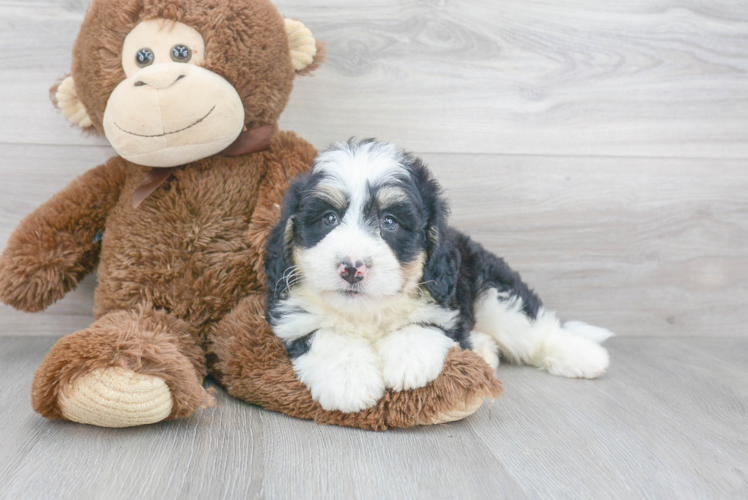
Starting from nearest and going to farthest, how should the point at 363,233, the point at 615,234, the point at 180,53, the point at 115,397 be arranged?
1. the point at 115,397
2. the point at 363,233
3. the point at 180,53
4. the point at 615,234

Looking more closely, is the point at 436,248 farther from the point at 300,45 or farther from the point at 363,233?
the point at 300,45

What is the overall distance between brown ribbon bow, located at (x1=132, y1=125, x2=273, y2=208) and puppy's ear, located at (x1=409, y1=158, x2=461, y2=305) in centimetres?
50

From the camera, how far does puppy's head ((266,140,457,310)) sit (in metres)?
1.43

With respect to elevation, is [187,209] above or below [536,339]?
above

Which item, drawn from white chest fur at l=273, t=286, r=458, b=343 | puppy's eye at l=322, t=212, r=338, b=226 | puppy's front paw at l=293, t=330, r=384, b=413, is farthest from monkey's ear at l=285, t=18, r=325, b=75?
puppy's front paw at l=293, t=330, r=384, b=413

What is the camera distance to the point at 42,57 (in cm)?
212

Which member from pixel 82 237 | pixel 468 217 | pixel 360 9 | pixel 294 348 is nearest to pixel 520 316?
pixel 468 217

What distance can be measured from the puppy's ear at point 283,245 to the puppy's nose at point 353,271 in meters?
0.25

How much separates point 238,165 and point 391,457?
992mm

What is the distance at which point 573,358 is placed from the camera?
6.57 feet

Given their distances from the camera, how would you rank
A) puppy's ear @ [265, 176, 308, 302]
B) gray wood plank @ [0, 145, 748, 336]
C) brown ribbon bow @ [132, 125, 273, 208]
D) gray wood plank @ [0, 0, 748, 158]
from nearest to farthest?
puppy's ear @ [265, 176, 308, 302]
brown ribbon bow @ [132, 125, 273, 208]
gray wood plank @ [0, 0, 748, 158]
gray wood plank @ [0, 145, 748, 336]

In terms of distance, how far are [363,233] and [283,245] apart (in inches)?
9.6

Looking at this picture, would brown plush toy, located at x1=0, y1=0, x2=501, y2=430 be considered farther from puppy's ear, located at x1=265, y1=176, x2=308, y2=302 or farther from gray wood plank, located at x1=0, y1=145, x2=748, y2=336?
gray wood plank, located at x1=0, y1=145, x2=748, y2=336

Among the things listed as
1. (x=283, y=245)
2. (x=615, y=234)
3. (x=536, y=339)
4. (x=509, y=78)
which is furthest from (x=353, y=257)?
(x=615, y=234)
